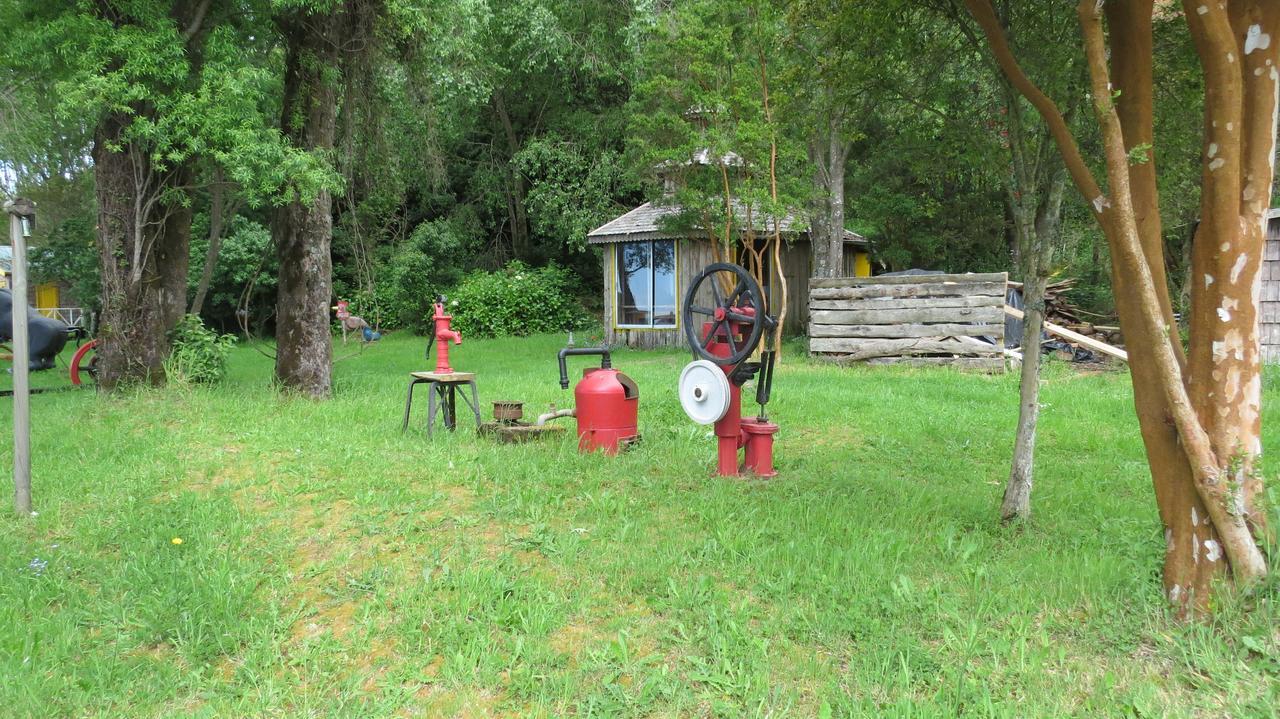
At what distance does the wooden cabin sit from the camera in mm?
→ 17750

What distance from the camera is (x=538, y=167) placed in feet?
75.0

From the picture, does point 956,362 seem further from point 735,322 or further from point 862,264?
point 862,264

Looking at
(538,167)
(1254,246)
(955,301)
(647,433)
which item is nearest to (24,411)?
(647,433)

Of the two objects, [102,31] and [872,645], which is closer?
[872,645]

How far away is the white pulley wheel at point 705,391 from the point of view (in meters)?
5.69

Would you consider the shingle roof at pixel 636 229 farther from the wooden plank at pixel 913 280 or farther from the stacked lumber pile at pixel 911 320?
the stacked lumber pile at pixel 911 320

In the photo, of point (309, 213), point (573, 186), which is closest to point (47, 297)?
point (573, 186)

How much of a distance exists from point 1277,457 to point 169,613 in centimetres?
737

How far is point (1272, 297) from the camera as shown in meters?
12.1

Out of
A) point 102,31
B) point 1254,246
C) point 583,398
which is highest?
point 102,31

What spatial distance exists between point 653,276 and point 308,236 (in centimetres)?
916

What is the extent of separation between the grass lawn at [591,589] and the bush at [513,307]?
15.2m

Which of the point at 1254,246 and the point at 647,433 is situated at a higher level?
the point at 1254,246

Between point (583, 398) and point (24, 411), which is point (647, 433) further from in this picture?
point (24, 411)
